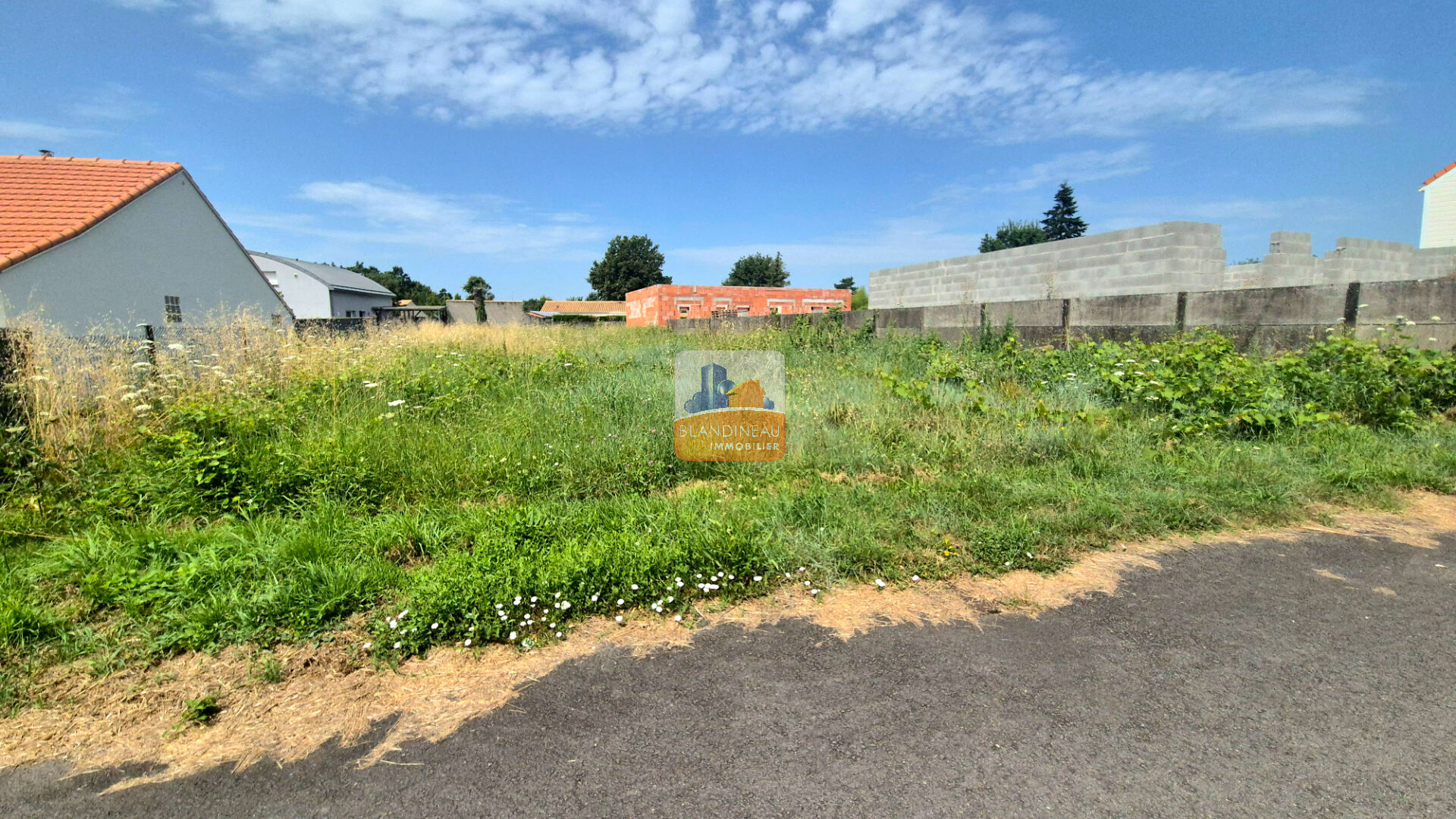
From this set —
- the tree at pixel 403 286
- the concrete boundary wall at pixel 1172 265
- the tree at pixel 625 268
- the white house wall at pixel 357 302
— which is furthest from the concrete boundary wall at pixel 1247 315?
the tree at pixel 403 286

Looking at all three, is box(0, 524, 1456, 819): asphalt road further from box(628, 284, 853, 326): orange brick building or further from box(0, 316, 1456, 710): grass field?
box(628, 284, 853, 326): orange brick building

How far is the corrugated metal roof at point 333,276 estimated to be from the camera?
Answer: 37.7 meters

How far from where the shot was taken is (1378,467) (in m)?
4.20

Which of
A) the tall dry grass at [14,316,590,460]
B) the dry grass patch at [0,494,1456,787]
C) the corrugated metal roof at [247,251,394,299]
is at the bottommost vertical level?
the dry grass patch at [0,494,1456,787]

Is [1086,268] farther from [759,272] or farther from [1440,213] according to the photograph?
[759,272]

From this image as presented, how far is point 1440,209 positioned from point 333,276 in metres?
58.4

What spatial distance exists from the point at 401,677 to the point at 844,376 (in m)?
5.80

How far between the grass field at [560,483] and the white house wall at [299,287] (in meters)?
37.5

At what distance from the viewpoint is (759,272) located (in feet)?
236

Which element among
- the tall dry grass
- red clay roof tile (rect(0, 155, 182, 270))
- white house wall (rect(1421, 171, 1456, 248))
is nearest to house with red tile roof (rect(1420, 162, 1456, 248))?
white house wall (rect(1421, 171, 1456, 248))

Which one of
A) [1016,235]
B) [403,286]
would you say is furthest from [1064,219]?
[403,286]

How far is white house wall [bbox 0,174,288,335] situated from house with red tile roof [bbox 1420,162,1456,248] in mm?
42196

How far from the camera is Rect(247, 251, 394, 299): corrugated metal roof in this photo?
37719 mm

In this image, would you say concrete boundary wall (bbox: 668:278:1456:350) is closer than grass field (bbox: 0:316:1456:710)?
No
